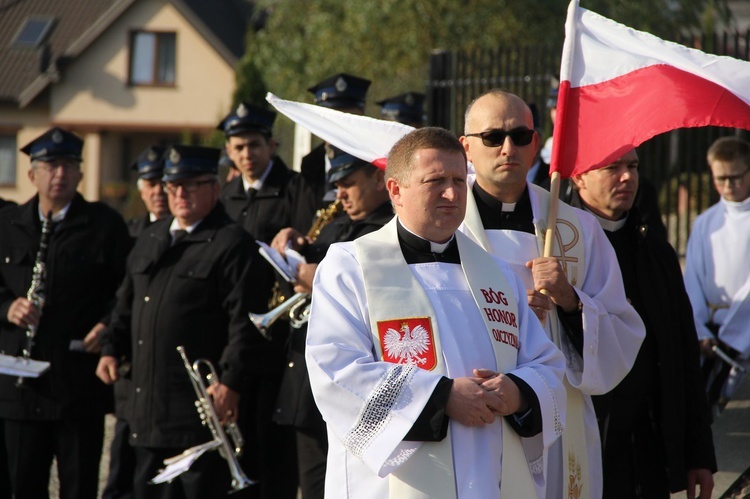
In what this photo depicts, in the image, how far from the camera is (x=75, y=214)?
7586mm

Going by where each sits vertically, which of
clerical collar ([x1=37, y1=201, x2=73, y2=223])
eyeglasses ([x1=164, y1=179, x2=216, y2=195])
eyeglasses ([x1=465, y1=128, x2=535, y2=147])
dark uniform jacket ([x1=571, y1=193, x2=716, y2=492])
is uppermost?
eyeglasses ([x1=465, y1=128, x2=535, y2=147])

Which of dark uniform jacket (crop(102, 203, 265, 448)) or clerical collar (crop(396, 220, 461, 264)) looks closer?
clerical collar (crop(396, 220, 461, 264))

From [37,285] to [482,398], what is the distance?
14.3 feet

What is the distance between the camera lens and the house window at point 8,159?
3859cm

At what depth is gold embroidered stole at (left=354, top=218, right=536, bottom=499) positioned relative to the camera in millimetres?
3854

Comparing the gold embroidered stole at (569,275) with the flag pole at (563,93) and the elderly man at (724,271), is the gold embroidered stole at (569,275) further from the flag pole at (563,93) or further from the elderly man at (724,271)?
the elderly man at (724,271)

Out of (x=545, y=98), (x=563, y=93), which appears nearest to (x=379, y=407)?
(x=563, y=93)

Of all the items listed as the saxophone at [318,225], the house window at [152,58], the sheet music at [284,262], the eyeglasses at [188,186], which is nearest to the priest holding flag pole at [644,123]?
the sheet music at [284,262]

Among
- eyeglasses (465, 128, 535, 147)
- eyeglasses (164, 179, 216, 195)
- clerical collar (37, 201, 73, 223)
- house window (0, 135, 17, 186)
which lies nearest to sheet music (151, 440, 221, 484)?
eyeglasses (164, 179, 216, 195)

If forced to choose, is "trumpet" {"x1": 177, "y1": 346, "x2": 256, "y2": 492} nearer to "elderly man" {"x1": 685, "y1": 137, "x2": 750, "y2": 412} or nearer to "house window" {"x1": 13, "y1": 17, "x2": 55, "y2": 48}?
"elderly man" {"x1": 685, "y1": 137, "x2": 750, "y2": 412}

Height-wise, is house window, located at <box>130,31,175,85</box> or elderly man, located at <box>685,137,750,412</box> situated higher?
house window, located at <box>130,31,175,85</box>

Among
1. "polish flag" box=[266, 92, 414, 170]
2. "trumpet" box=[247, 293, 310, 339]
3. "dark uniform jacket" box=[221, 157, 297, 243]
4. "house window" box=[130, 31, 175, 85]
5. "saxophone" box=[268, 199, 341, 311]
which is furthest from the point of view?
"house window" box=[130, 31, 175, 85]

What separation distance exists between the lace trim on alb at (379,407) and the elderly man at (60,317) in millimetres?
3893

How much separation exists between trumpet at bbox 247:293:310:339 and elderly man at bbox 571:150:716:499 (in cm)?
174
